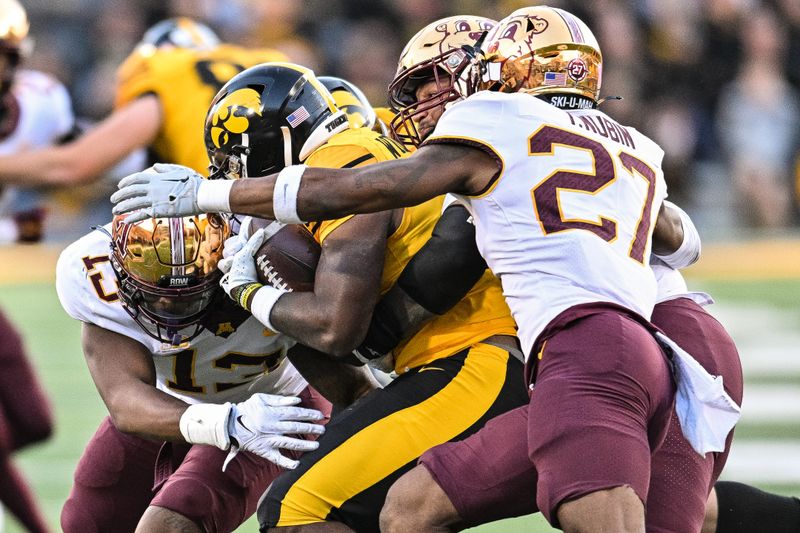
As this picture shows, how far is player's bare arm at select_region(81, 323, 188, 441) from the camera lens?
3.41m

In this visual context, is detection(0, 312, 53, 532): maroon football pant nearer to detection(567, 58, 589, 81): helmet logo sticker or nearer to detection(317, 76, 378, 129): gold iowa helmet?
detection(317, 76, 378, 129): gold iowa helmet

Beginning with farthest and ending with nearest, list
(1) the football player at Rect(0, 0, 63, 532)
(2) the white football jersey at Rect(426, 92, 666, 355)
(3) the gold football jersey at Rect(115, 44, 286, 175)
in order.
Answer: (3) the gold football jersey at Rect(115, 44, 286, 175) → (1) the football player at Rect(0, 0, 63, 532) → (2) the white football jersey at Rect(426, 92, 666, 355)

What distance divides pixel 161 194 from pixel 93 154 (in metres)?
2.61

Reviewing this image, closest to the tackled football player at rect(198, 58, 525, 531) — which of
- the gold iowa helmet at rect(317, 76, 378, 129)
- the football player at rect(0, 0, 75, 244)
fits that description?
the gold iowa helmet at rect(317, 76, 378, 129)

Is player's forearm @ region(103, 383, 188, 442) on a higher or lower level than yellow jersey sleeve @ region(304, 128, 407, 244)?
lower

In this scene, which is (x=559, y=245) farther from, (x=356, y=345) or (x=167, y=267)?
(x=167, y=267)

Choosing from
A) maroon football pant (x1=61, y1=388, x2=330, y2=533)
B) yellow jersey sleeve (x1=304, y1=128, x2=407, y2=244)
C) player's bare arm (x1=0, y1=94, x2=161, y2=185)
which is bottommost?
maroon football pant (x1=61, y1=388, x2=330, y2=533)

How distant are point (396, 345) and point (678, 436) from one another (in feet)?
2.39

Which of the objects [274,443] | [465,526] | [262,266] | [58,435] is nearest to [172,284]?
[262,266]

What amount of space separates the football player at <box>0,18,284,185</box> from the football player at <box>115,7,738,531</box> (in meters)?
2.40

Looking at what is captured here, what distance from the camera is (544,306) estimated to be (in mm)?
3045

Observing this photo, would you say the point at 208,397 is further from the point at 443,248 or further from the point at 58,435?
the point at 58,435

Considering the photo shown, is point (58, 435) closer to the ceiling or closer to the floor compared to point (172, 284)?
closer to the floor

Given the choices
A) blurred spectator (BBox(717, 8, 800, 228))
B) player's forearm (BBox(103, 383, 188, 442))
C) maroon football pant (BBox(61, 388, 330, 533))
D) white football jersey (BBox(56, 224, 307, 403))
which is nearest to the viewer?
player's forearm (BBox(103, 383, 188, 442))
